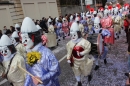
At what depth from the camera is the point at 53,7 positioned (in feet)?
72.2

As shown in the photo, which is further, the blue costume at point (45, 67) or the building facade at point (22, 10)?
the building facade at point (22, 10)

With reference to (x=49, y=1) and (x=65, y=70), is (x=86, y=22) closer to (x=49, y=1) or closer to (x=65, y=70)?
(x=65, y=70)

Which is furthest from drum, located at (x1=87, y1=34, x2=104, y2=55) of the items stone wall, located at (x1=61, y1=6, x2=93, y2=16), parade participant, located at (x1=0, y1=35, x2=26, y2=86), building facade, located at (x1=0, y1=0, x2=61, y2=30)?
stone wall, located at (x1=61, y1=6, x2=93, y2=16)

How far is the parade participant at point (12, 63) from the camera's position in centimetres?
387

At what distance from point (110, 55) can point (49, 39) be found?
11.8 feet

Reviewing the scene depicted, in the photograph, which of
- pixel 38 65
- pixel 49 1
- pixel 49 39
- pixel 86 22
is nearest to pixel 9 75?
pixel 38 65

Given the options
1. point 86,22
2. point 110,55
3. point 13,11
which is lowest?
point 110,55

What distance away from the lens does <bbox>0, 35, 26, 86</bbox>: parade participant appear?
387 cm

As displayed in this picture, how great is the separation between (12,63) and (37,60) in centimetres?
102

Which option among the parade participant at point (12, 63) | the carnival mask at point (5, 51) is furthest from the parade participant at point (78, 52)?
the carnival mask at point (5, 51)

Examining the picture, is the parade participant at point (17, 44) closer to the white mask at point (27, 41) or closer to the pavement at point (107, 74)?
the pavement at point (107, 74)

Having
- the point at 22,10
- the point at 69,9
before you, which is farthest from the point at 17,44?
the point at 69,9

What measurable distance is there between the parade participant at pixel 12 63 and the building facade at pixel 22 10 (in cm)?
1077

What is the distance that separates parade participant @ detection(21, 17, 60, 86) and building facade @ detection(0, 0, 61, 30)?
11897mm
